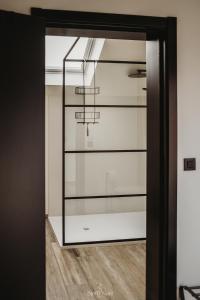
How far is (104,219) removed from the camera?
4906 mm

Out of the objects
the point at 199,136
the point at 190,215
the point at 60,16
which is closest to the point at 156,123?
the point at 199,136

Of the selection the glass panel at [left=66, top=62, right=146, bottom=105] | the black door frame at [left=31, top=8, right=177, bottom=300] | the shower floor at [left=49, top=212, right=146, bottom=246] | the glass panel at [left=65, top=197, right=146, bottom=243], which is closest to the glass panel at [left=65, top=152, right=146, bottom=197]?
the glass panel at [left=65, top=197, right=146, bottom=243]

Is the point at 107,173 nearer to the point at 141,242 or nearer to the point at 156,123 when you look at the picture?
the point at 141,242

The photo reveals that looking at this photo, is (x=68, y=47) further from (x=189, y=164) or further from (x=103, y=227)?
(x=189, y=164)

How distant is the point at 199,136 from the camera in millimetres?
2361

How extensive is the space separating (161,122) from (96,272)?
1712mm

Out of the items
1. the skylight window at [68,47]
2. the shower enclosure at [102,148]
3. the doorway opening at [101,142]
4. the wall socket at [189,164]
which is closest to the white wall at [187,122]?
the wall socket at [189,164]

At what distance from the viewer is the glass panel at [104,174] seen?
181 inches

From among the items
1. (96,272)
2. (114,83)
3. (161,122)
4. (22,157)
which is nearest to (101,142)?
(114,83)

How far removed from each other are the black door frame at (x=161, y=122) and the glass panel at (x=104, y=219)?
210 cm

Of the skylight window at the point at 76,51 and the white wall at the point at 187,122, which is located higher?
the skylight window at the point at 76,51

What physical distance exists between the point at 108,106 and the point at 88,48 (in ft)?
2.27

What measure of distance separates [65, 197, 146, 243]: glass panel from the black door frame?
2100 millimetres

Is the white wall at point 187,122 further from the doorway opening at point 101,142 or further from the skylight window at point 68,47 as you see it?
the skylight window at point 68,47
